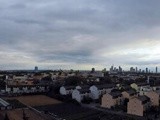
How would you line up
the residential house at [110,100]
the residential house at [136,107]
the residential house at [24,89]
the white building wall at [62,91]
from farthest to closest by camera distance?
the residential house at [24,89], the white building wall at [62,91], the residential house at [110,100], the residential house at [136,107]

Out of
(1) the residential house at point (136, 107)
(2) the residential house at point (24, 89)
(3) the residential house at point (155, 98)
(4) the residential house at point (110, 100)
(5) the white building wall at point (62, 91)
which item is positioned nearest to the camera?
(1) the residential house at point (136, 107)

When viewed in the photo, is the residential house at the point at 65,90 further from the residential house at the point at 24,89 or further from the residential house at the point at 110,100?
the residential house at the point at 110,100

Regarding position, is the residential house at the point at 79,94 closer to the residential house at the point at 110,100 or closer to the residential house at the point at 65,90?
the residential house at the point at 65,90

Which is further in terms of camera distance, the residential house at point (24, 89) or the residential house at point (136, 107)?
the residential house at point (24, 89)

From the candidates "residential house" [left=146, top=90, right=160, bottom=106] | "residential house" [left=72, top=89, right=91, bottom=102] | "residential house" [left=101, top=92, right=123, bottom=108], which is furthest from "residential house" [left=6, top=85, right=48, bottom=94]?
"residential house" [left=146, top=90, right=160, bottom=106]

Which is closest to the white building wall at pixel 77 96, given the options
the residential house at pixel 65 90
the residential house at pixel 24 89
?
the residential house at pixel 65 90

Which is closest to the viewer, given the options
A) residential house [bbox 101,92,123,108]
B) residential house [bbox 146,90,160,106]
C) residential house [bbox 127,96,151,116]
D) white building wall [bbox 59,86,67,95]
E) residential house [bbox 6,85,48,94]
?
residential house [bbox 127,96,151,116]

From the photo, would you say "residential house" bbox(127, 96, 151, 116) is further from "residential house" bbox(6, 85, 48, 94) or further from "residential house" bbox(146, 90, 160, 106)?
"residential house" bbox(6, 85, 48, 94)

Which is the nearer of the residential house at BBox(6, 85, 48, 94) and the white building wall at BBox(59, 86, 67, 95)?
the white building wall at BBox(59, 86, 67, 95)

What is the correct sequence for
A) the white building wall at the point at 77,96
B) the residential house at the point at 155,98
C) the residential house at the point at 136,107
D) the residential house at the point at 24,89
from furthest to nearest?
1. the residential house at the point at 24,89
2. the white building wall at the point at 77,96
3. the residential house at the point at 155,98
4. the residential house at the point at 136,107

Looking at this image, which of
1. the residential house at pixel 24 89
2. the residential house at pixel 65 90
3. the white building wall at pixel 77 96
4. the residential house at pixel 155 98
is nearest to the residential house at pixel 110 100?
the residential house at pixel 155 98

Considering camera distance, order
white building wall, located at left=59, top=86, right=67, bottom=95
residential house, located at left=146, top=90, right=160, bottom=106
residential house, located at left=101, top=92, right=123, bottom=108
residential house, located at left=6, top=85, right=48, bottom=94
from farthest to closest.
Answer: residential house, located at left=6, top=85, right=48, bottom=94 → white building wall, located at left=59, top=86, right=67, bottom=95 → residential house, located at left=146, top=90, right=160, bottom=106 → residential house, located at left=101, top=92, right=123, bottom=108

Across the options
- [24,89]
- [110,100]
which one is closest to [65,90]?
[24,89]
